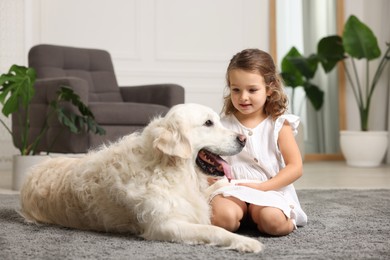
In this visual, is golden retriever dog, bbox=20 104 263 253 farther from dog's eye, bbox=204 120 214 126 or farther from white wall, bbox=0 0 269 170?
white wall, bbox=0 0 269 170

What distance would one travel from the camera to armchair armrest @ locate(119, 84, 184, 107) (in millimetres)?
4762

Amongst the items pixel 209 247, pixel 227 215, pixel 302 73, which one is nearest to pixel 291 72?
pixel 302 73

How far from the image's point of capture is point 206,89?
6344 millimetres

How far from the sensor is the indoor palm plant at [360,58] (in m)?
5.96

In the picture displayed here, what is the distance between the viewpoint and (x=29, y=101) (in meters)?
3.77

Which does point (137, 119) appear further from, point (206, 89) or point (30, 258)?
point (30, 258)

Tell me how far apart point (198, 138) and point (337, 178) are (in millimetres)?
2924

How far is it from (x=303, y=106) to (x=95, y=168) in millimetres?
4903

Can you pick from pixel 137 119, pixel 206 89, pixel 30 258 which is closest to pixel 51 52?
pixel 137 119

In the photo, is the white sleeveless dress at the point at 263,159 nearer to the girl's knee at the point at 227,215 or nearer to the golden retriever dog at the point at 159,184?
the girl's knee at the point at 227,215

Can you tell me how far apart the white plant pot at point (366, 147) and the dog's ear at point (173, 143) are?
445 cm

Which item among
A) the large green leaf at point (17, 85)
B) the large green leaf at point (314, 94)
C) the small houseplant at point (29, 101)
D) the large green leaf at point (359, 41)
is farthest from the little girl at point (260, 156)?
the large green leaf at point (314, 94)

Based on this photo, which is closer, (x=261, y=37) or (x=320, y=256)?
(x=320, y=256)

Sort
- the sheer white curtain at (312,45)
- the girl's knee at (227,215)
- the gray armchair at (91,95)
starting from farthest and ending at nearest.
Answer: the sheer white curtain at (312,45) < the gray armchair at (91,95) < the girl's knee at (227,215)
